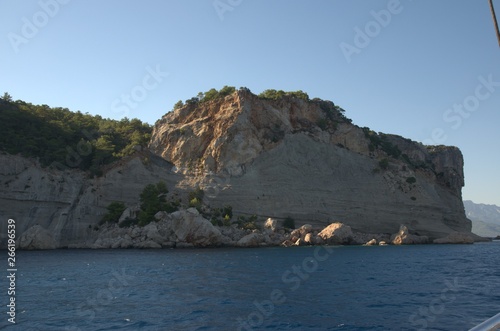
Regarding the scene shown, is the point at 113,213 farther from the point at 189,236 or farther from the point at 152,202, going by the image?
the point at 189,236

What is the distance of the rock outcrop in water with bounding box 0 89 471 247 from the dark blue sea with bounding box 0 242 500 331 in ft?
69.9

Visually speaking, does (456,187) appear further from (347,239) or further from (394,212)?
(347,239)

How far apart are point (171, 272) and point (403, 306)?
1586 cm

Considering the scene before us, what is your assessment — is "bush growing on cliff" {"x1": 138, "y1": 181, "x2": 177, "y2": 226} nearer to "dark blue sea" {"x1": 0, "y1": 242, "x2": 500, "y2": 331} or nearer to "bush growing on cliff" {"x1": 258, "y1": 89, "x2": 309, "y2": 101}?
"dark blue sea" {"x1": 0, "y1": 242, "x2": 500, "y2": 331}

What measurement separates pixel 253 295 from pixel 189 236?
103ft

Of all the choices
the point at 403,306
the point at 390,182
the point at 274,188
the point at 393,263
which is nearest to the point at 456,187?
the point at 390,182

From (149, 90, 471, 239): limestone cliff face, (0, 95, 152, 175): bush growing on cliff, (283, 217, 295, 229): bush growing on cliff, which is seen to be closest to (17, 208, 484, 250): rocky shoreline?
(283, 217, 295, 229): bush growing on cliff

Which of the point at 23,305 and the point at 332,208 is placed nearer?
the point at 23,305

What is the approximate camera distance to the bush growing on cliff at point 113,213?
54750mm

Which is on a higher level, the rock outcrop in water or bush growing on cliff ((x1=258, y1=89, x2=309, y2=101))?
bush growing on cliff ((x1=258, y1=89, x2=309, y2=101))

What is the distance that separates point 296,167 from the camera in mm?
65812

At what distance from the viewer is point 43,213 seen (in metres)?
52.4

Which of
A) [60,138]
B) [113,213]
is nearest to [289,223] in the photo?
[113,213]

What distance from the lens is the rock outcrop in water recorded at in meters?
53.5
